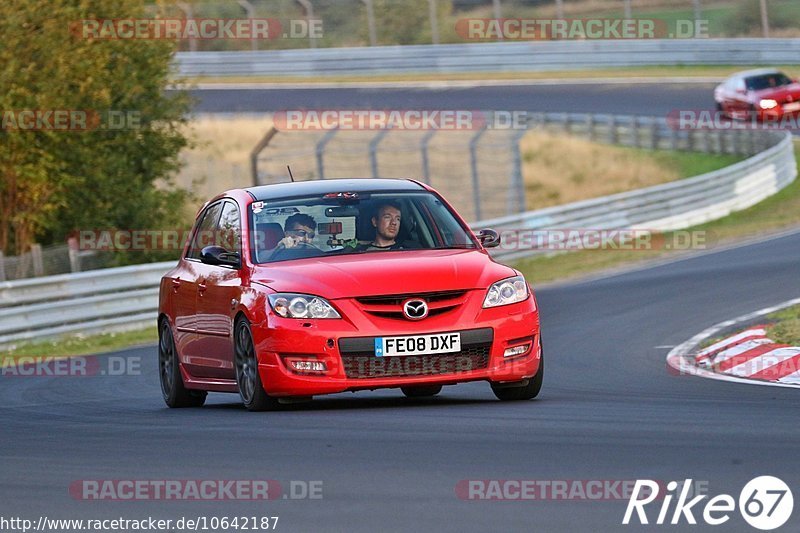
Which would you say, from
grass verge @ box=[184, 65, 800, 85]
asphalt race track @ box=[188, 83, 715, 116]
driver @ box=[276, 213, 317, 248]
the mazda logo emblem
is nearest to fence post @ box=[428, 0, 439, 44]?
grass verge @ box=[184, 65, 800, 85]

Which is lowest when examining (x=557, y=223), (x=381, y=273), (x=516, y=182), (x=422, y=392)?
(x=557, y=223)

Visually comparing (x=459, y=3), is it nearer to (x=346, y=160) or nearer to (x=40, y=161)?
(x=346, y=160)

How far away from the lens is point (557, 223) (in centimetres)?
2639

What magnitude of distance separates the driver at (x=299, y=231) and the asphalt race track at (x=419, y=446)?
1.07 metres

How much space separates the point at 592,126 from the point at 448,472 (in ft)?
118

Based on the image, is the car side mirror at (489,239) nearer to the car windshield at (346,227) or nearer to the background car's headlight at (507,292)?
the car windshield at (346,227)

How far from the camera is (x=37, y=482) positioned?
23.0 ft

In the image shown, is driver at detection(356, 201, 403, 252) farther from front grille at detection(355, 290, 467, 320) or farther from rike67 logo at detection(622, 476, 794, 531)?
rike67 logo at detection(622, 476, 794, 531)

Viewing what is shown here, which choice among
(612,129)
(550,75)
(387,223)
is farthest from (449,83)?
(387,223)

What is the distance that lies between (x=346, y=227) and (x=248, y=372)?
118 cm

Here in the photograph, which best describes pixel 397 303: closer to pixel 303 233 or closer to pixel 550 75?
pixel 303 233

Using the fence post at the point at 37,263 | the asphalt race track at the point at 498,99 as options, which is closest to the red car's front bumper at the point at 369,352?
the fence post at the point at 37,263

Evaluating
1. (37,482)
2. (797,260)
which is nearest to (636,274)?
(797,260)

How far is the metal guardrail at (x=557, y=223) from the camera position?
1997cm
